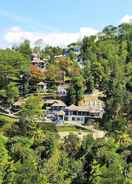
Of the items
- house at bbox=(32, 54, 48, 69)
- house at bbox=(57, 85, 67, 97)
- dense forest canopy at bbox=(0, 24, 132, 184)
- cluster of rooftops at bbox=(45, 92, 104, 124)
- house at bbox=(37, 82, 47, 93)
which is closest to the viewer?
dense forest canopy at bbox=(0, 24, 132, 184)

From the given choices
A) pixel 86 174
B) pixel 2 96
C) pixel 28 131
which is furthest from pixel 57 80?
pixel 86 174

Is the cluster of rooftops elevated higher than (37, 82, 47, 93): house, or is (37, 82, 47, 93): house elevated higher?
(37, 82, 47, 93): house

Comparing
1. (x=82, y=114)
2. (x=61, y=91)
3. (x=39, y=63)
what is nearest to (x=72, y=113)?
(x=82, y=114)

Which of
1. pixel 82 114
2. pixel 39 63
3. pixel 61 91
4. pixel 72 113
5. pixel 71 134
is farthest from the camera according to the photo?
pixel 39 63

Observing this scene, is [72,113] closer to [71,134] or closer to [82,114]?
[82,114]

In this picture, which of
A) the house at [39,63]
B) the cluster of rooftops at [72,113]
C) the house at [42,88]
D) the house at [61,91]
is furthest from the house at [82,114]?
the house at [39,63]

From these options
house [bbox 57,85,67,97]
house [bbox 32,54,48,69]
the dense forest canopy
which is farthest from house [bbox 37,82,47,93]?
house [bbox 32,54,48,69]

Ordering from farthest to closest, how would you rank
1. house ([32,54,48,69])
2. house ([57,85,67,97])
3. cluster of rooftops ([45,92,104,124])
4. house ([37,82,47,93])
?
house ([32,54,48,69]) → house ([37,82,47,93]) → house ([57,85,67,97]) → cluster of rooftops ([45,92,104,124])

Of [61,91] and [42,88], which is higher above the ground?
[42,88]

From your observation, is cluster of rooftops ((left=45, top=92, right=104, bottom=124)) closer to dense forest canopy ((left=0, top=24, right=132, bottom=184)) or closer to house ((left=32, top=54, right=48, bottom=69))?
dense forest canopy ((left=0, top=24, right=132, bottom=184))
